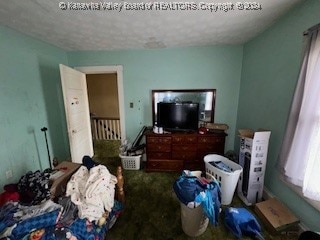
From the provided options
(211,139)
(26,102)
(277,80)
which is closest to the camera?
(277,80)

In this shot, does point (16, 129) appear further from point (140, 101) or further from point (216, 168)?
point (216, 168)

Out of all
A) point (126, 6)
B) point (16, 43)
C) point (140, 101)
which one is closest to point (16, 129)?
point (16, 43)

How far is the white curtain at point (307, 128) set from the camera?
4.15 ft

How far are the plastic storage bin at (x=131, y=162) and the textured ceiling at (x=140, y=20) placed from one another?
2.05 metres

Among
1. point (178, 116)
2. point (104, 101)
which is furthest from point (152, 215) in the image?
point (104, 101)

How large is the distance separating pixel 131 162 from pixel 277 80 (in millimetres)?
2623

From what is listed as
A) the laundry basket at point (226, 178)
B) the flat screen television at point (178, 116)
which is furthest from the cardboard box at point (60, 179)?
the laundry basket at point (226, 178)

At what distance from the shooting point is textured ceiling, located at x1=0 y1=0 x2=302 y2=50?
148 centimetres

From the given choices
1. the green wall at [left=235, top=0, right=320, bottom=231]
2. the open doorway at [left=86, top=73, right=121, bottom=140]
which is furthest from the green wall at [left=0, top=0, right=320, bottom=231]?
the open doorway at [left=86, top=73, right=121, bottom=140]

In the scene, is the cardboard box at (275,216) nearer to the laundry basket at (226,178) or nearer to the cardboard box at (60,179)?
the laundry basket at (226,178)

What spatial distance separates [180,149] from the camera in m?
2.68

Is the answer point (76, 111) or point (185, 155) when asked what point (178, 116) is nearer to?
point (185, 155)

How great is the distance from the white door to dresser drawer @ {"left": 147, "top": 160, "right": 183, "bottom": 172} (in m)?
1.37

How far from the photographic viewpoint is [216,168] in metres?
1.95
